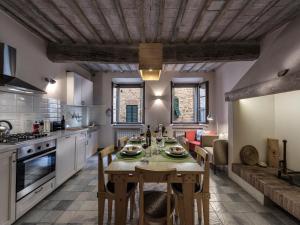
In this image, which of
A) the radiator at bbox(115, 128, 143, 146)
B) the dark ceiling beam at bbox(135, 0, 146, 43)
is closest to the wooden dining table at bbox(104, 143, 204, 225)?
the dark ceiling beam at bbox(135, 0, 146, 43)

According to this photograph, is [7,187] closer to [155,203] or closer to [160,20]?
[155,203]

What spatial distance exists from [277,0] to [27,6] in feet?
10.4

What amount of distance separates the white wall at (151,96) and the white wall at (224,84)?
16.4 inches

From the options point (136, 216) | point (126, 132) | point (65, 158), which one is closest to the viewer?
point (136, 216)

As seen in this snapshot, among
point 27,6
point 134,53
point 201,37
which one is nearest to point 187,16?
point 201,37

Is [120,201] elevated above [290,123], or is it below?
below

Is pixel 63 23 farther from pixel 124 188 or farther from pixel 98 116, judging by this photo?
pixel 98 116

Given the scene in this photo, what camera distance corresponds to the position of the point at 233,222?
2.27 m

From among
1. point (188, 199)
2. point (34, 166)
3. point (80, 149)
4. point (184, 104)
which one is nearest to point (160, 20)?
point (188, 199)

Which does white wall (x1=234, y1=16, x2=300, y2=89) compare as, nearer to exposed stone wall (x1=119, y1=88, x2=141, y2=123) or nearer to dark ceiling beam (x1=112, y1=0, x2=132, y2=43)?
dark ceiling beam (x1=112, y1=0, x2=132, y2=43)

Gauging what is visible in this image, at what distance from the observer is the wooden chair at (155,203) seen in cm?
154

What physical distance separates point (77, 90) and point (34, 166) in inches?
101

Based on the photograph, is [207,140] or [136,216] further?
[207,140]

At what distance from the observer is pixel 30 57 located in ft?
10.5
